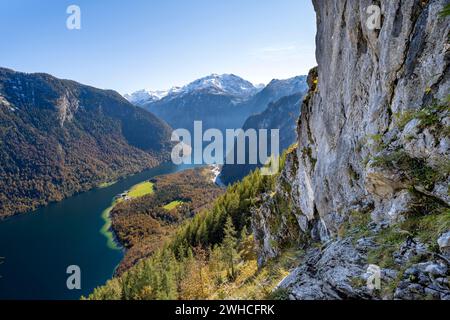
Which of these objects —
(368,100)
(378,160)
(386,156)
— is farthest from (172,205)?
(386,156)

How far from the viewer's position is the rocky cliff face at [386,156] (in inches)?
293

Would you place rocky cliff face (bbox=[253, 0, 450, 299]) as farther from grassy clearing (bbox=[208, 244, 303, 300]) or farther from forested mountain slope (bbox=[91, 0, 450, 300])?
grassy clearing (bbox=[208, 244, 303, 300])

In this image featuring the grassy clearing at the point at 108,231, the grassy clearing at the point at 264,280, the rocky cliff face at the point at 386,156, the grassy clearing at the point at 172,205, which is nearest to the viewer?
the rocky cliff face at the point at 386,156

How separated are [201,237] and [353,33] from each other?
59.1m

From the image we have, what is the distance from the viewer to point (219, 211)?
230 ft

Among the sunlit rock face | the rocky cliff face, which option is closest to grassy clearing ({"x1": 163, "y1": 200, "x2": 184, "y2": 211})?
the sunlit rock face

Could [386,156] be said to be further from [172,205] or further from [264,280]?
[172,205]

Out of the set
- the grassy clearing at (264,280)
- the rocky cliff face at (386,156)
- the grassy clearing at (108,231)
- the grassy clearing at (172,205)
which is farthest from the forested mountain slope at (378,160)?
the grassy clearing at (172,205)

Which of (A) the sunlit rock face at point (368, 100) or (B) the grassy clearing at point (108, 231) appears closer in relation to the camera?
(A) the sunlit rock face at point (368, 100)

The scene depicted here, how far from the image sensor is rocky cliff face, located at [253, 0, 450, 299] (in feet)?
24.4

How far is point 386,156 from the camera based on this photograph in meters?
9.76

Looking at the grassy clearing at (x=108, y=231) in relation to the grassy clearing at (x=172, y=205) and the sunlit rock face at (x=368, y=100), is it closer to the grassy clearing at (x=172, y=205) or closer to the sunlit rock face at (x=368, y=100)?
the grassy clearing at (x=172, y=205)

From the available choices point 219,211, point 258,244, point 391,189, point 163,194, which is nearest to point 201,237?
point 219,211
